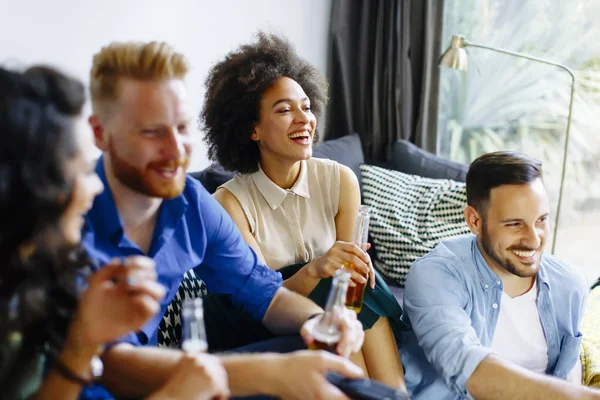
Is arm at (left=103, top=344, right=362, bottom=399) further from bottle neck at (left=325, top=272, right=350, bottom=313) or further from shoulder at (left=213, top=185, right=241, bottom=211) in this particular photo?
shoulder at (left=213, top=185, right=241, bottom=211)

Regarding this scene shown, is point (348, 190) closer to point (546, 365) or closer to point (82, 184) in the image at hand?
point (546, 365)

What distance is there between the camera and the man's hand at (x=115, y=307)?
103 centimetres

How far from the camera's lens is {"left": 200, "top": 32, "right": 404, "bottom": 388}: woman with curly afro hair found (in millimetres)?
2059

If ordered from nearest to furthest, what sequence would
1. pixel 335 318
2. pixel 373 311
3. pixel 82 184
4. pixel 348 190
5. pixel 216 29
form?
1. pixel 82 184
2. pixel 335 318
3. pixel 373 311
4. pixel 348 190
5. pixel 216 29

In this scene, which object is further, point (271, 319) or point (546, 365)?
point (546, 365)

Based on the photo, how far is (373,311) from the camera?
1749 millimetres

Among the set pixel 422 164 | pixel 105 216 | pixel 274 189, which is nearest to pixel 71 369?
pixel 105 216

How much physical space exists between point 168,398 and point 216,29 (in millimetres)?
1922

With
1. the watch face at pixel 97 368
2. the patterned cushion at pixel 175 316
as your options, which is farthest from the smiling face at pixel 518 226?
the watch face at pixel 97 368

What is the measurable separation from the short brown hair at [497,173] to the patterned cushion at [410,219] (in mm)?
750

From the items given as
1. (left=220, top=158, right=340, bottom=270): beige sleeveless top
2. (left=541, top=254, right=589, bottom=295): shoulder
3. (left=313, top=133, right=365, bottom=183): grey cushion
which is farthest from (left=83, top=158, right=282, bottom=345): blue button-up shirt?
(left=313, top=133, right=365, bottom=183): grey cushion

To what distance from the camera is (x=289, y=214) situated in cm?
212

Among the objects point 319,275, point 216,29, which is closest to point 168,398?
point 319,275

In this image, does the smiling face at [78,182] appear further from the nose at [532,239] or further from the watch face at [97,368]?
the nose at [532,239]
